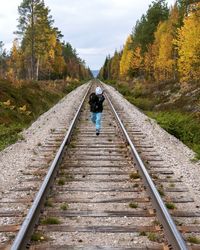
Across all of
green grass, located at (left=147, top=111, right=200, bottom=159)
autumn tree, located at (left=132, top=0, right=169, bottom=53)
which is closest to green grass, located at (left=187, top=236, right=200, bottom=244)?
green grass, located at (left=147, top=111, right=200, bottom=159)

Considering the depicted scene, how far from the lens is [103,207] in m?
6.59

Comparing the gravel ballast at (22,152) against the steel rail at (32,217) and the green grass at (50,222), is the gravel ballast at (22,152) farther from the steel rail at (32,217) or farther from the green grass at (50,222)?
the green grass at (50,222)

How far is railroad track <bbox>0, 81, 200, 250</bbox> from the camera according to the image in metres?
5.23

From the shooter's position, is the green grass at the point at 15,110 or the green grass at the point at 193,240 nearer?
the green grass at the point at 193,240

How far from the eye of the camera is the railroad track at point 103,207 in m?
5.23

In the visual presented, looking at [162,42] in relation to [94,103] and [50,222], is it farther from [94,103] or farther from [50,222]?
[50,222]

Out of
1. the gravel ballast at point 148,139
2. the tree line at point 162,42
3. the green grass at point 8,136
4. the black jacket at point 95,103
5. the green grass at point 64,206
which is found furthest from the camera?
the tree line at point 162,42

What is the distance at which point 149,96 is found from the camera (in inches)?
1563

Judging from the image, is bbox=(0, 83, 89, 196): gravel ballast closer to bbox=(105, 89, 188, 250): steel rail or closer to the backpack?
the backpack

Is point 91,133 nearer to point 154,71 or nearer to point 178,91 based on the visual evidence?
point 178,91

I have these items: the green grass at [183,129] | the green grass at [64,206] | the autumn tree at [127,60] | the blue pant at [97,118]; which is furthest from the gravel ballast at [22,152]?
the autumn tree at [127,60]

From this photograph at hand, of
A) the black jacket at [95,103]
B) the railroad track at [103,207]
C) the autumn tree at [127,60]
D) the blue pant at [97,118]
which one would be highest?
the autumn tree at [127,60]

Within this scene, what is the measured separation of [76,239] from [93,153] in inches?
228

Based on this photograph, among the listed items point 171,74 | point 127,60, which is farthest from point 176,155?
point 127,60
